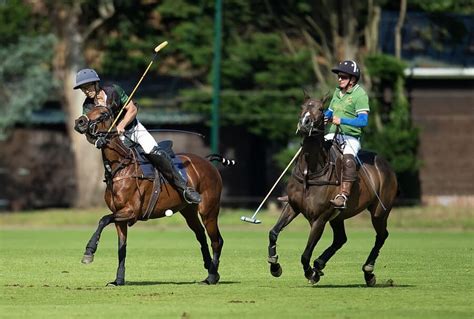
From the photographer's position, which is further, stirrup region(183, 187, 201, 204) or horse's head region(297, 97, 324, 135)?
stirrup region(183, 187, 201, 204)

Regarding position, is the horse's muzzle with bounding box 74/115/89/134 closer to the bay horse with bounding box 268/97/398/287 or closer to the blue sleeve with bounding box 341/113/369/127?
the bay horse with bounding box 268/97/398/287

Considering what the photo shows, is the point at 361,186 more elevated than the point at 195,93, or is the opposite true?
the point at 361,186

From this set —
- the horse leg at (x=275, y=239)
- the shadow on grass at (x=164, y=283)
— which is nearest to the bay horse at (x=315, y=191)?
the horse leg at (x=275, y=239)

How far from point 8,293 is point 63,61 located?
23.3 meters

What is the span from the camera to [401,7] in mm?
36750

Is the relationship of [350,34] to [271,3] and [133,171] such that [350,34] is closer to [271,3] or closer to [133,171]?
[271,3]

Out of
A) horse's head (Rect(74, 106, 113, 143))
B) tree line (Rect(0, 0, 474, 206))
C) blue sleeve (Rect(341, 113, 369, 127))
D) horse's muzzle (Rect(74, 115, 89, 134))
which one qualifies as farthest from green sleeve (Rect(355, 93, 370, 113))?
tree line (Rect(0, 0, 474, 206))

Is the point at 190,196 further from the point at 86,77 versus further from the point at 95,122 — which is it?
the point at 86,77

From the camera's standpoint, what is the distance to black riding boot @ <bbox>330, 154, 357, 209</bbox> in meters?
16.4

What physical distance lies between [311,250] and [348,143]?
1.47 metres

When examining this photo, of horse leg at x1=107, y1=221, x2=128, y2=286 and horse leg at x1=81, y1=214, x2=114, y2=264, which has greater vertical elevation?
horse leg at x1=81, y1=214, x2=114, y2=264

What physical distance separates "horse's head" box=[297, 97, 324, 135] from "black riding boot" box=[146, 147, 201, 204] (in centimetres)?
186

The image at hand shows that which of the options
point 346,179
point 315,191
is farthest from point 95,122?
point 346,179

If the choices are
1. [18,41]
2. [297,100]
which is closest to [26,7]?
[18,41]
